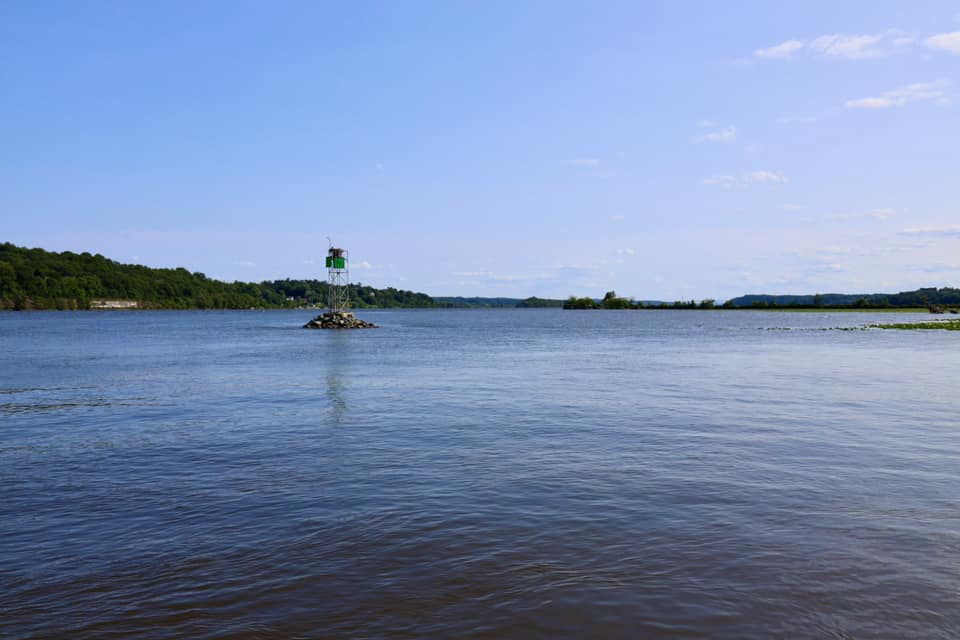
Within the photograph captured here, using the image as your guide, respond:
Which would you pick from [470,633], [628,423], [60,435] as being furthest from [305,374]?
[470,633]

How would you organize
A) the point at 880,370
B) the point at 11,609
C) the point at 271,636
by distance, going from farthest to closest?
the point at 880,370 → the point at 11,609 → the point at 271,636

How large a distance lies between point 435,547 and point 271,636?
3.35 meters

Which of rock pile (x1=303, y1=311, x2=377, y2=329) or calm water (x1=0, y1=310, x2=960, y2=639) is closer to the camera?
calm water (x1=0, y1=310, x2=960, y2=639)

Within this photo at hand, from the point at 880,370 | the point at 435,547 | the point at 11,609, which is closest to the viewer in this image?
the point at 11,609

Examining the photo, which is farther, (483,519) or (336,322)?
(336,322)

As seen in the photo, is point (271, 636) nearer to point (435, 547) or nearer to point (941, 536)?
point (435, 547)

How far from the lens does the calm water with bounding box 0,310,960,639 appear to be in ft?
26.5

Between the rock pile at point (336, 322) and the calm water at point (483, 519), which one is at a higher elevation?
the rock pile at point (336, 322)

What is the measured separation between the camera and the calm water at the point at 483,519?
8.07 metres

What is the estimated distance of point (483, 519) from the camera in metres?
11.8

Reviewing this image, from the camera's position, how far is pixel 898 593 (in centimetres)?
851

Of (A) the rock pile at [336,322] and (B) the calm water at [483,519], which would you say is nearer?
(B) the calm water at [483,519]

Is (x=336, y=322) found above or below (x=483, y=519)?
above

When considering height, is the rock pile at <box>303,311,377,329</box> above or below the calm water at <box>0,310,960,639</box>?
above
